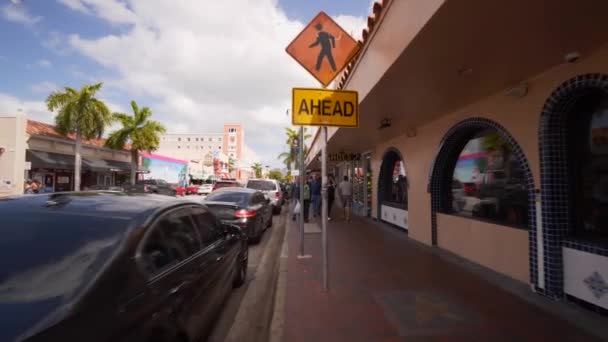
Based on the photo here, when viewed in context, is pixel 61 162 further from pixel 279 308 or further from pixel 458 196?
pixel 458 196

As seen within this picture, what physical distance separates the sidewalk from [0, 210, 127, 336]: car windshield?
204 cm

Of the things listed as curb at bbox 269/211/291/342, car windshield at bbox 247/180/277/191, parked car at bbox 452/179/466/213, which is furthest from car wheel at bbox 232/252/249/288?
car windshield at bbox 247/180/277/191

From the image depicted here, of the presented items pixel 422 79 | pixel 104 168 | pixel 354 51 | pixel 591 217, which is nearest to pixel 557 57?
pixel 422 79

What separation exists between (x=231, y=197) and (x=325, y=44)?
506 cm

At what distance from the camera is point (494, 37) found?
10.5 feet

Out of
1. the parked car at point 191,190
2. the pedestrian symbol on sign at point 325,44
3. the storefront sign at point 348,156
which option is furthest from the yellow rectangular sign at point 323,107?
the parked car at point 191,190

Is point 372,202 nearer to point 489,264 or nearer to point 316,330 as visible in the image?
point 489,264

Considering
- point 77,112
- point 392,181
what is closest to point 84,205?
point 392,181

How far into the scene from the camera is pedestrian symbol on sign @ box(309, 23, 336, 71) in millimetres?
4508

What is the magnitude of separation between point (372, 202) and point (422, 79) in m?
8.46

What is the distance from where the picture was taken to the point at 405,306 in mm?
3861

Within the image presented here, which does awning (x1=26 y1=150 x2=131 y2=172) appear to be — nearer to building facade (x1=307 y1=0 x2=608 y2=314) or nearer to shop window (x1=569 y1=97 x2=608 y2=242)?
building facade (x1=307 y1=0 x2=608 y2=314)

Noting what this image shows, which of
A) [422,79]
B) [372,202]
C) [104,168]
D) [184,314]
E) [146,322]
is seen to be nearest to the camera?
[146,322]

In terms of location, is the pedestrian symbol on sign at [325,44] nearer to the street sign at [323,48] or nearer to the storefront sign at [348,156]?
the street sign at [323,48]
